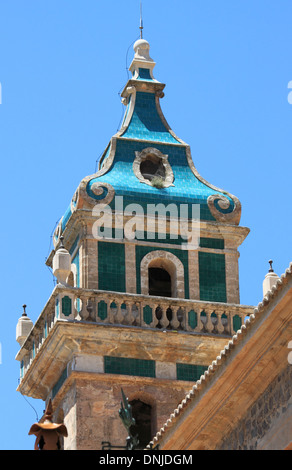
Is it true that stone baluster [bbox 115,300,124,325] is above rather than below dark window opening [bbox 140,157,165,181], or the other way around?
below

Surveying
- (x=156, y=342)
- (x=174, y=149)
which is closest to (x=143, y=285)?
(x=156, y=342)

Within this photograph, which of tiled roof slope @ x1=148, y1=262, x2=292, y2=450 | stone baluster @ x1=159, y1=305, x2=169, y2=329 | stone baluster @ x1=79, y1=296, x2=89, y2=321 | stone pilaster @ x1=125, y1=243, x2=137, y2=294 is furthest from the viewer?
stone pilaster @ x1=125, y1=243, x2=137, y2=294

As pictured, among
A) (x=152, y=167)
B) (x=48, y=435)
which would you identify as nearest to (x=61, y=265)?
(x=152, y=167)

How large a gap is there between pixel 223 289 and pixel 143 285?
1762mm

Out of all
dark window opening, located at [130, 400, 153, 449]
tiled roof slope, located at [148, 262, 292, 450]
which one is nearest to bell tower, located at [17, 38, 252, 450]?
dark window opening, located at [130, 400, 153, 449]

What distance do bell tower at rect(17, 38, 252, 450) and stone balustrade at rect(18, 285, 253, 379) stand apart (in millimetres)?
20

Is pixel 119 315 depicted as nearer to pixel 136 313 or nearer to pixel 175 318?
pixel 136 313

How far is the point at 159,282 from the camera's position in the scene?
35.0 m

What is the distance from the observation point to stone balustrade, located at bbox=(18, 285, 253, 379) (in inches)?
1294

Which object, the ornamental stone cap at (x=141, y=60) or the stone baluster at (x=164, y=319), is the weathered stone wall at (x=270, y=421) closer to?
the stone baluster at (x=164, y=319)

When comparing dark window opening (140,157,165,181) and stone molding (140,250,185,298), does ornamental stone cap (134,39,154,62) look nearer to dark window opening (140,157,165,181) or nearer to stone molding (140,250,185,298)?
dark window opening (140,157,165,181)
